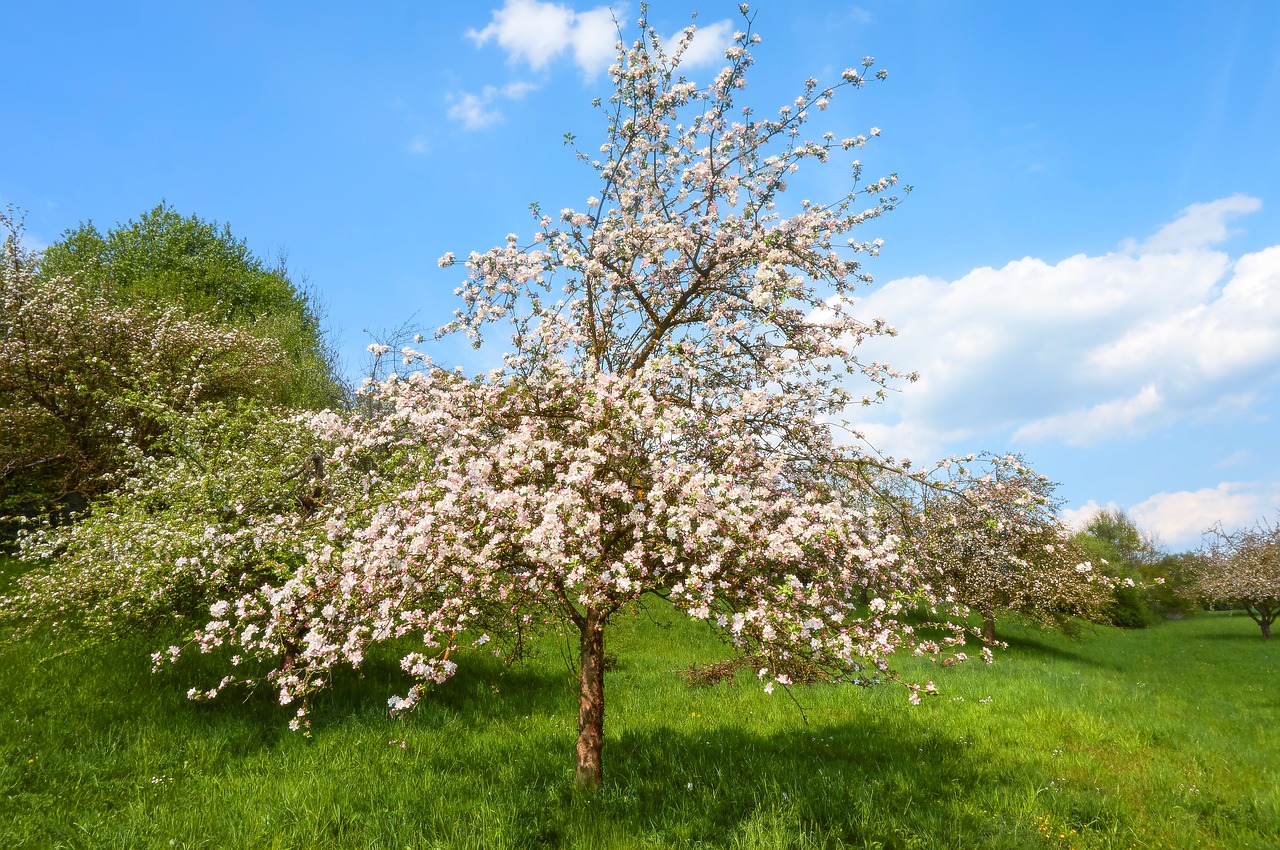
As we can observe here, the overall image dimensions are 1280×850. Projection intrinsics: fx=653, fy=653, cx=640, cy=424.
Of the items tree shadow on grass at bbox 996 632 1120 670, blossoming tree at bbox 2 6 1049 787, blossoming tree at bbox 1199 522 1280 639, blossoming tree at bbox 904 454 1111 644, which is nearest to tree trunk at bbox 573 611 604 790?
blossoming tree at bbox 2 6 1049 787

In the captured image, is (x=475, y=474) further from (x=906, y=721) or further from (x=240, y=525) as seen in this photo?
(x=906, y=721)

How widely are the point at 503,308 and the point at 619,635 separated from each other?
14451 millimetres

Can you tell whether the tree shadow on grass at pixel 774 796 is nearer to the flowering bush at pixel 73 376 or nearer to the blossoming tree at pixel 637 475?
the blossoming tree at pixel 637 475

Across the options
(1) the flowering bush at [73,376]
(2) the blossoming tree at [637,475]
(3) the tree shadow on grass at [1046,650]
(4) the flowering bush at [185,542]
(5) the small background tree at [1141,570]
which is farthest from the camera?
(5) the small background tree at [1141,570]

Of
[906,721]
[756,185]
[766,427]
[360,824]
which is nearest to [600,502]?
[766,427]

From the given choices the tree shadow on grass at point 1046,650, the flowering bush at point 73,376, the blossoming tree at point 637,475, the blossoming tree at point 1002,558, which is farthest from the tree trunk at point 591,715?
the tree shadow on grass at point 1046,650

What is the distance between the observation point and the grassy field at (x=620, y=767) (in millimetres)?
7941

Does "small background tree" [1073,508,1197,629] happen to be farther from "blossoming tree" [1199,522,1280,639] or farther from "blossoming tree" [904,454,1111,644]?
"blossoming tree" [904,454,1111,644]

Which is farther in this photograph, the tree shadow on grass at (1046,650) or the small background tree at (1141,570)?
the small background tree at (1141,570)

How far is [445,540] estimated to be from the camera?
737cm

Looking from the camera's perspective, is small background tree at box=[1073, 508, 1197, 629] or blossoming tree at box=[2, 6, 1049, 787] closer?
blossoming tree at box=[2, 6, 1049, 787]

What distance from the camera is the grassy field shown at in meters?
7.94

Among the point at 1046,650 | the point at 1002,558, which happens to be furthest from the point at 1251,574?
the point at 1002,558

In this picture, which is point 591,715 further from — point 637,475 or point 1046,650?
point 1046,650
